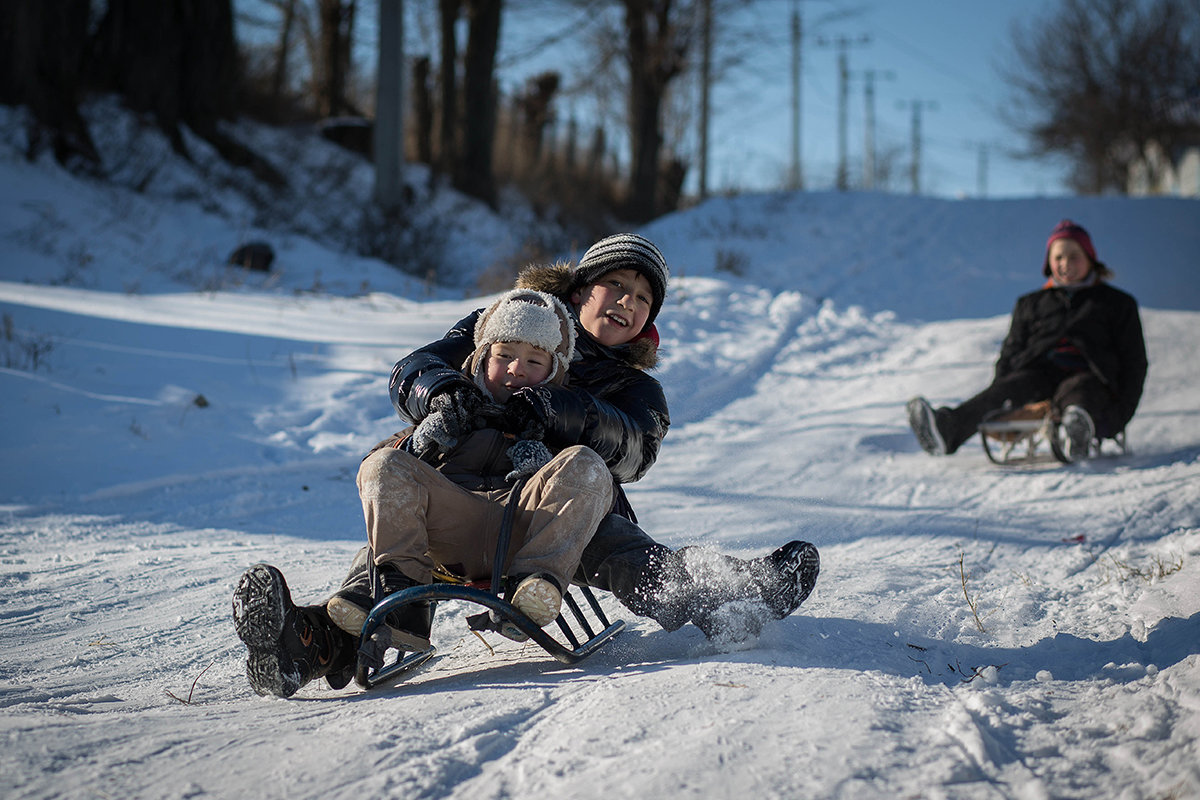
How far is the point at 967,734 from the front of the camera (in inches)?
70.4

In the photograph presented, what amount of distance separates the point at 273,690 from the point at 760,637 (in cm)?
124

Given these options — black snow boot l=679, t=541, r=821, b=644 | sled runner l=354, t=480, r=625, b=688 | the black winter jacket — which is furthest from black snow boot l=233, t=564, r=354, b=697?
the black winter jacket

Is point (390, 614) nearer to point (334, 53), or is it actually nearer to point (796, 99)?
point (334, 53)

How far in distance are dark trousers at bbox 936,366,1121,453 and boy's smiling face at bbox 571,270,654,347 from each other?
2860 mm

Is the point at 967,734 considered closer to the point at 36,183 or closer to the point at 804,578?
the point at 804,578

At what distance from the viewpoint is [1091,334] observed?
5.43m

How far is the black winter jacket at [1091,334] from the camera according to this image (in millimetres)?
5289

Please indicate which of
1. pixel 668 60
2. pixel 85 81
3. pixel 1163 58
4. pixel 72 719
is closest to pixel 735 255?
pixel 668 60

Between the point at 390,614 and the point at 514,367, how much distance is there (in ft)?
2.47

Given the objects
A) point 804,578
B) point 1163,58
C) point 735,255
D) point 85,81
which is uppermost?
point 1163,58

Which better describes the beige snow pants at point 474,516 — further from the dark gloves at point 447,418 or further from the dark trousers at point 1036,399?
the dark trousers at point 1036,399

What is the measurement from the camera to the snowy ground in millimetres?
1747

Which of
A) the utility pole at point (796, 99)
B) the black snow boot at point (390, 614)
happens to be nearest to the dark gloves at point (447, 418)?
the black snow boot at point (390, 614)

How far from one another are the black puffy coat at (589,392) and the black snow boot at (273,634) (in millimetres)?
636
